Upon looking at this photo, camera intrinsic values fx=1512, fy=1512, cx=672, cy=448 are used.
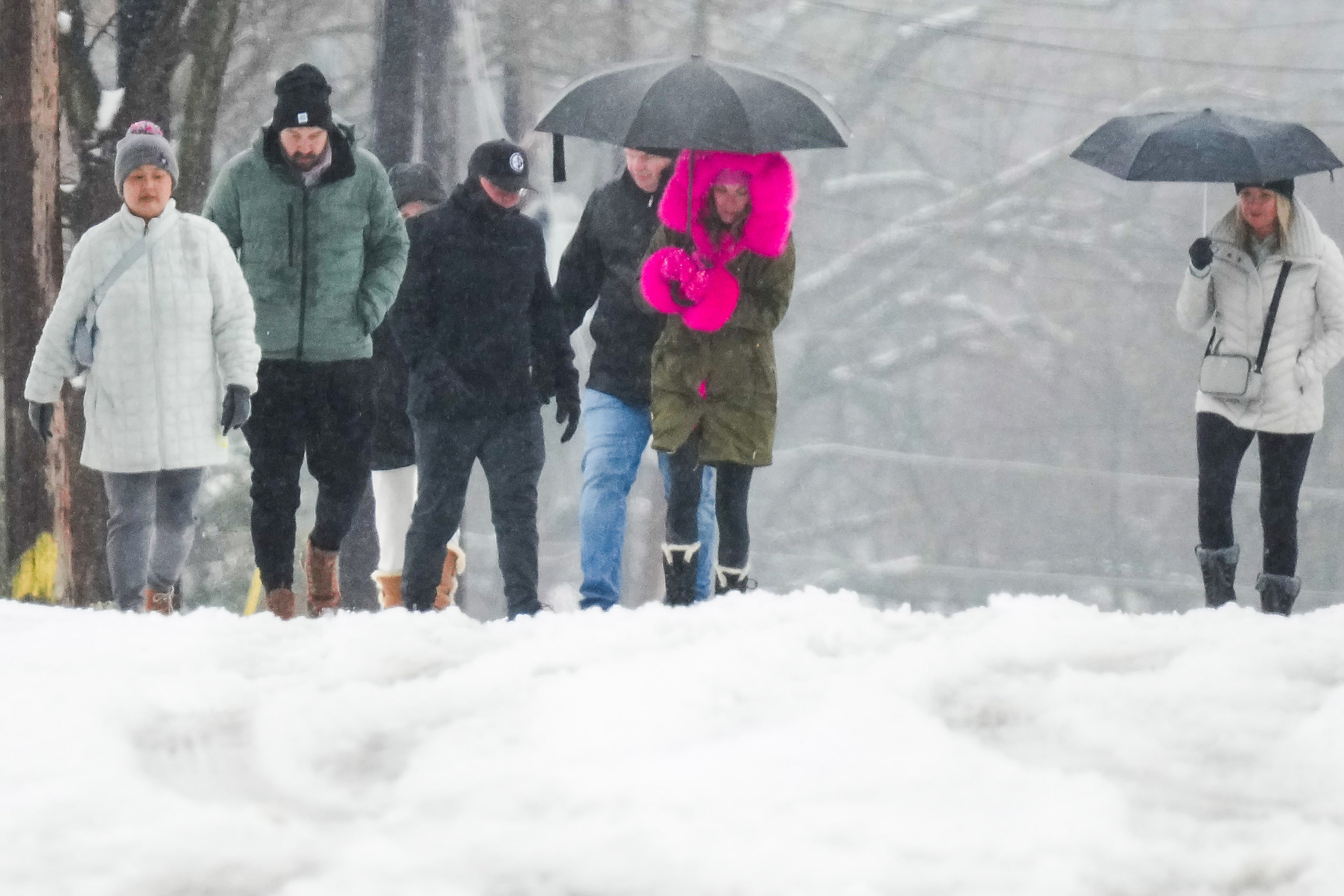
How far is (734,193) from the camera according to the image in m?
4.80

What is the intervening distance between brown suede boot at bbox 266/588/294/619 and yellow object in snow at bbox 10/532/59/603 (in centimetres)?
242

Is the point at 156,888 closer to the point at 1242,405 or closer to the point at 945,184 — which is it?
the point at 1242,405

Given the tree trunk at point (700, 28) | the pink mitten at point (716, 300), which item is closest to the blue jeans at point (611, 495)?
the pink mitten at point (716, 300)

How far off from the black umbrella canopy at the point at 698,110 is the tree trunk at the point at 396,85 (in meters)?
4.73

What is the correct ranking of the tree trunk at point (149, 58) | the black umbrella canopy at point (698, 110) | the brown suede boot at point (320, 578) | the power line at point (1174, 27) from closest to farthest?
the black umbrella canopy at point (698, 110) → the brown suede boot at point (320, 578) → the tree trunk at point (149, 58) → the power line at point (1174, 27)

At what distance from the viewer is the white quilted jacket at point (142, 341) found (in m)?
4.89

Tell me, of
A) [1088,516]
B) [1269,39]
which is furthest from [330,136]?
[1088,516]

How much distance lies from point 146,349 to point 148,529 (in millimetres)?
596

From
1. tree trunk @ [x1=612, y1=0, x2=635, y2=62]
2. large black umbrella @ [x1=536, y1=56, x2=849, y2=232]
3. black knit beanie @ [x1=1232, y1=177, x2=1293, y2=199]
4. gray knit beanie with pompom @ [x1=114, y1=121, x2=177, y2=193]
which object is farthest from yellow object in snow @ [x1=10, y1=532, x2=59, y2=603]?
tree trunk @ [x1=612, y1=0, x2=635, y2=62]

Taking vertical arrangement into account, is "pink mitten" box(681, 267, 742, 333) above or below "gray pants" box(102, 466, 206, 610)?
above

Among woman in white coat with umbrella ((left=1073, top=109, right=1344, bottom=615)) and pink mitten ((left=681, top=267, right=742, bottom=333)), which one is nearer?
pink mitten ((left=681, top=267, right=742, bottom=333))

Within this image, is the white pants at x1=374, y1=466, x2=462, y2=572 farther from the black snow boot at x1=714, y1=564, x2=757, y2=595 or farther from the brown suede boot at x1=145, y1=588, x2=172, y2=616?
the black snow boot at x1=714, y1=564, x2=757, y2=595

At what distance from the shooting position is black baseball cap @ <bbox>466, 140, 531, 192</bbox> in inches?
204

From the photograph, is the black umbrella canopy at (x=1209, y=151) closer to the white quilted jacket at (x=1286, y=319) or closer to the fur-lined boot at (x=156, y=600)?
the white quilted jacket at (x=1286, y=319)
